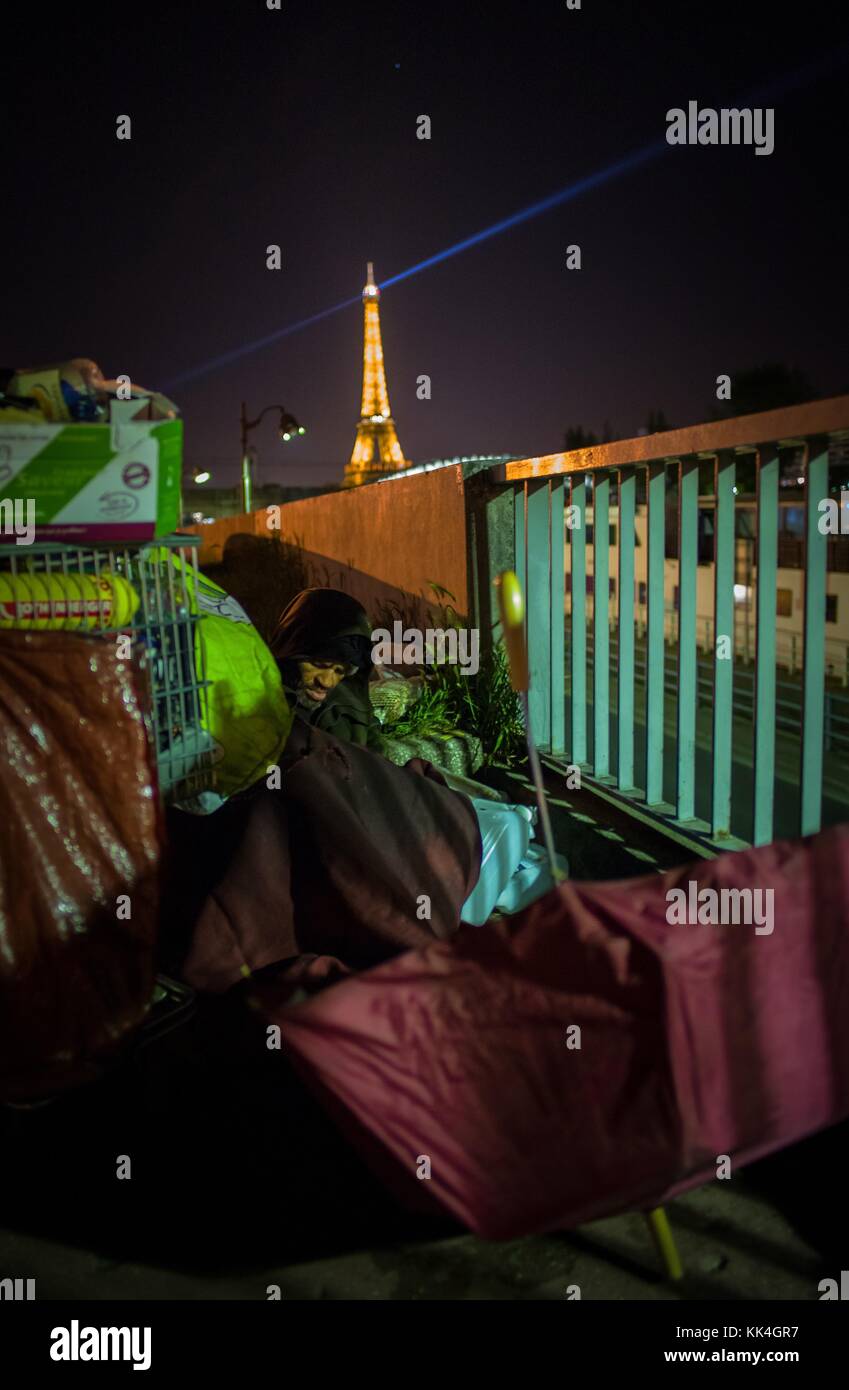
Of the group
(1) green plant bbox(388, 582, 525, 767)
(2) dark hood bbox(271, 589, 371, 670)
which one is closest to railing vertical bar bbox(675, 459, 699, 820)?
(1) green plant bbox(388, 582, 525, 767)

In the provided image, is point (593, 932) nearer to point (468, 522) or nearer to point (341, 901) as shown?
point (341, 901)

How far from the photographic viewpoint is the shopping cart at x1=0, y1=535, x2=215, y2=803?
2748 mm

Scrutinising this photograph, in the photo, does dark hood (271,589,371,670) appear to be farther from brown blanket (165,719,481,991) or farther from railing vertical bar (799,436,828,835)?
railing vertical bar (799,436,828,835)

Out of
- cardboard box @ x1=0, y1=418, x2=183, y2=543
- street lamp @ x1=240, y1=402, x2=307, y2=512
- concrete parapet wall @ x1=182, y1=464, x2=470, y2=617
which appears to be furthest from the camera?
street lamp @ x1=240, y1=402, x2=307, y2=512

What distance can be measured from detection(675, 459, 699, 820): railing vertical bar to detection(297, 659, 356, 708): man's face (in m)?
2.01

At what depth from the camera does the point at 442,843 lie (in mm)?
3605

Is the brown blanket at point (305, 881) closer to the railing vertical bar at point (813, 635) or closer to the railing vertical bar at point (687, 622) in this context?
the railing vertical bar at point (687, 622)

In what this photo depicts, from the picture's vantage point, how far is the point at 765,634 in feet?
10.3

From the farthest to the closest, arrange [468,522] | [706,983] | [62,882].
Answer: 1. [468,522]
2. [62,882]
3. [706,983]

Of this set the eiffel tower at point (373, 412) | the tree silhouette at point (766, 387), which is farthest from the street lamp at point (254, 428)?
the tree silhouette at point (766, 387)

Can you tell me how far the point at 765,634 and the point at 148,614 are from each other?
199 centimetres

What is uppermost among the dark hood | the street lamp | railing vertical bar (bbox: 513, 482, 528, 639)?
the street lamp

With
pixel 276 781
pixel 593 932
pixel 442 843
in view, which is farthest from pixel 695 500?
pixel 593 932
